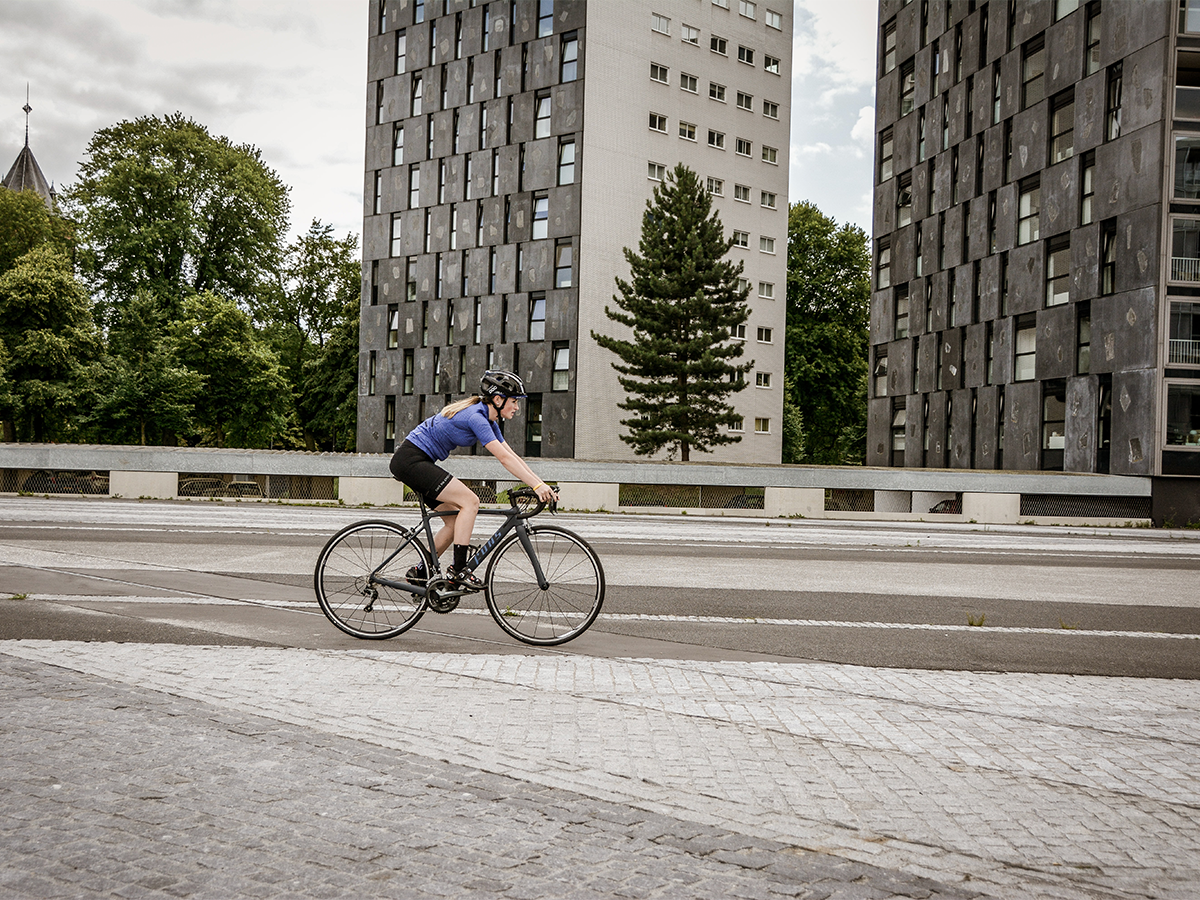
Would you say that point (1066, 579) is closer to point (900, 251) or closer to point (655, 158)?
point (900, 251)

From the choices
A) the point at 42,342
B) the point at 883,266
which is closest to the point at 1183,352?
the point at 883,266

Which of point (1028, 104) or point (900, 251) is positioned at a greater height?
point (1028, 104)

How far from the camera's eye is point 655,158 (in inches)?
2163

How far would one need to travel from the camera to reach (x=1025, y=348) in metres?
38.5

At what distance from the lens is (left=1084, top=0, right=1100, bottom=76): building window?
1373 inches

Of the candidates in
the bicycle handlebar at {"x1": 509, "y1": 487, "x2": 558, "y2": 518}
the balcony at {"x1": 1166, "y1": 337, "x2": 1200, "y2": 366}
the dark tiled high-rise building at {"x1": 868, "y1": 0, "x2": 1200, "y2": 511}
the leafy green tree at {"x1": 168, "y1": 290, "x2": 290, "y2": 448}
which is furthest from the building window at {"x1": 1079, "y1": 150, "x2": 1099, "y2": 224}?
the leafy green tree at {"x1": 168, "y1": 290, "x2": 290, "y2": 448}

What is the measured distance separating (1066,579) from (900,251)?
3613 cm

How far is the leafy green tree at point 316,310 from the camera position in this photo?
65812 mm

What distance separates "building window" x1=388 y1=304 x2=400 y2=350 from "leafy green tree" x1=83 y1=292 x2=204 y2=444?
14.7 metres

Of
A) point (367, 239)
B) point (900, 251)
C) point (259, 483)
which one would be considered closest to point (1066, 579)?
point (259, 483)

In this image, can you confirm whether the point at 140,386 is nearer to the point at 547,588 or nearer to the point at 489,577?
the point at 489,577

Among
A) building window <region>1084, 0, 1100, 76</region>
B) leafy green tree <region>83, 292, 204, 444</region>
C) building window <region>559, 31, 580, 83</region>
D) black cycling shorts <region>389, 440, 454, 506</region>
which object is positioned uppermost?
building window <region>559, 31, 580, 83</region>

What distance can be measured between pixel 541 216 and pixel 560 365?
7591mm

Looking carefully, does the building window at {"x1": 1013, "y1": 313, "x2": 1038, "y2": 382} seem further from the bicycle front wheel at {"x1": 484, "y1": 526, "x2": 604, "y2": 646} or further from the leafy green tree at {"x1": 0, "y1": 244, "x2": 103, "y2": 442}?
the leafy green tree at {"x1": 0, "y1": 244, "x2": 103, "y2": 442}
